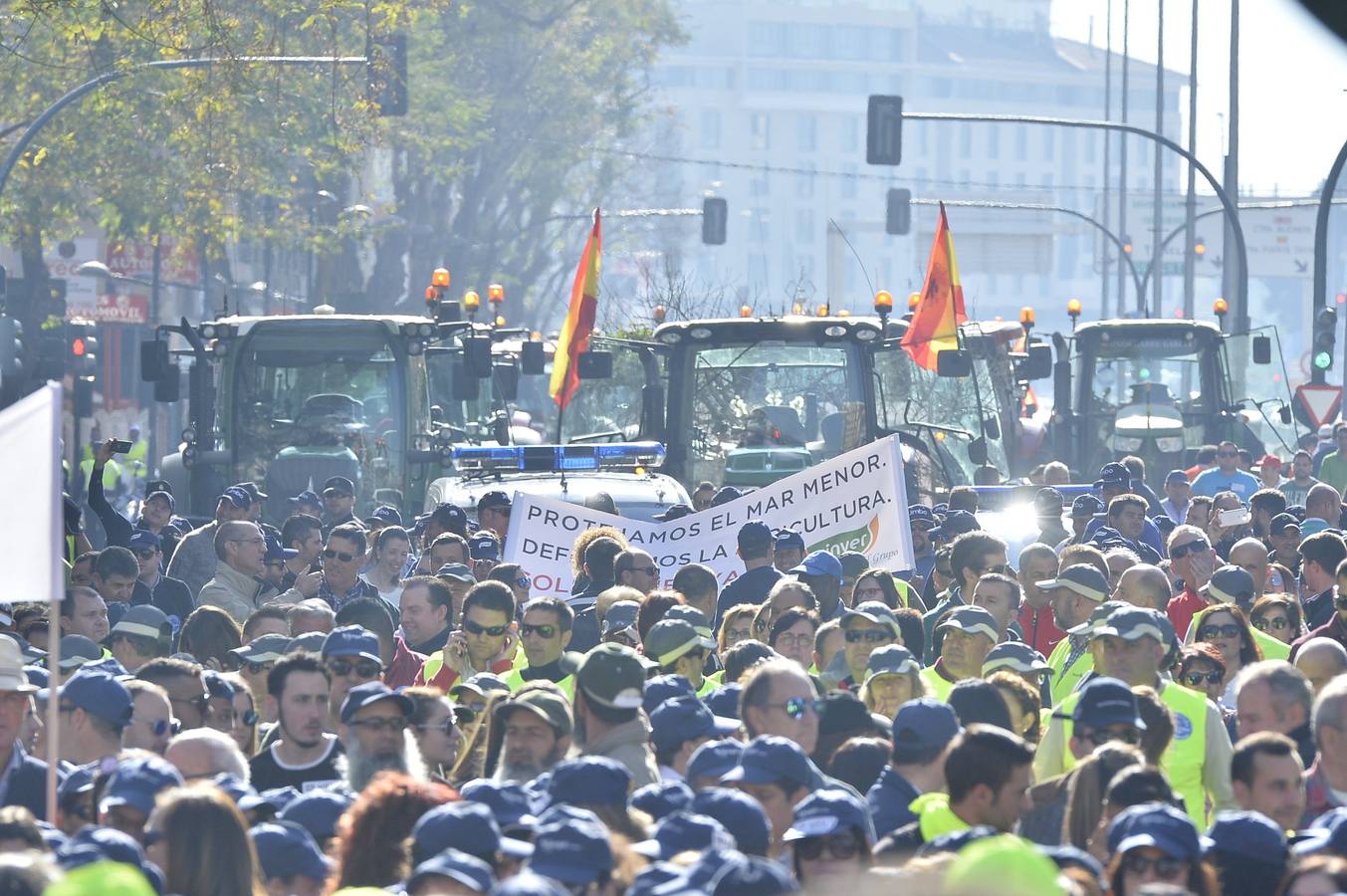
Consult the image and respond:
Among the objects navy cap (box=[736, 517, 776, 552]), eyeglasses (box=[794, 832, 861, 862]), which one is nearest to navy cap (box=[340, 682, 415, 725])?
eyeglasses (box=[794, 832, 861, 862])

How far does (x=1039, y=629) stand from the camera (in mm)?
11461

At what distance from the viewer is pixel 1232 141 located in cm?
3525

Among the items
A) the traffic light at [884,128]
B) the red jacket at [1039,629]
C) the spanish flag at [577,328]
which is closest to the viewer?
the red jacket at [1039,629]

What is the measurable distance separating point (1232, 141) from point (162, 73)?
15072 mm

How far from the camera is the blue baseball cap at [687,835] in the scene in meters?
5.82

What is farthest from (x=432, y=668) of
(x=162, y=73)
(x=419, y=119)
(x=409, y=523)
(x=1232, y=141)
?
(x=419, y=119)

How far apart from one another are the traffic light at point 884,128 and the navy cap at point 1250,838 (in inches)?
941

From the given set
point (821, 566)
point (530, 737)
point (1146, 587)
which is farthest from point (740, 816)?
point (821, 566)

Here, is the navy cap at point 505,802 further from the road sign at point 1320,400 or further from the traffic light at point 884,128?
the traffic light at point 884,128

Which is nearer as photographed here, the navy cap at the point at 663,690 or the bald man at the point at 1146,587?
the navy cap at the point at 663,690

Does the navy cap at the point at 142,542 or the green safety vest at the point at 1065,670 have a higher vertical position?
the navy cap at the point at 142,542

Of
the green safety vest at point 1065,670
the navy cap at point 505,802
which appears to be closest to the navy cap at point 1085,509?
the green safety vest at point 1065,670

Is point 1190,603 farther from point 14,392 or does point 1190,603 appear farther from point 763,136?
point 763,136

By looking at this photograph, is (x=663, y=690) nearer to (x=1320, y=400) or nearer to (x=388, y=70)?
(x=388, y=70)
